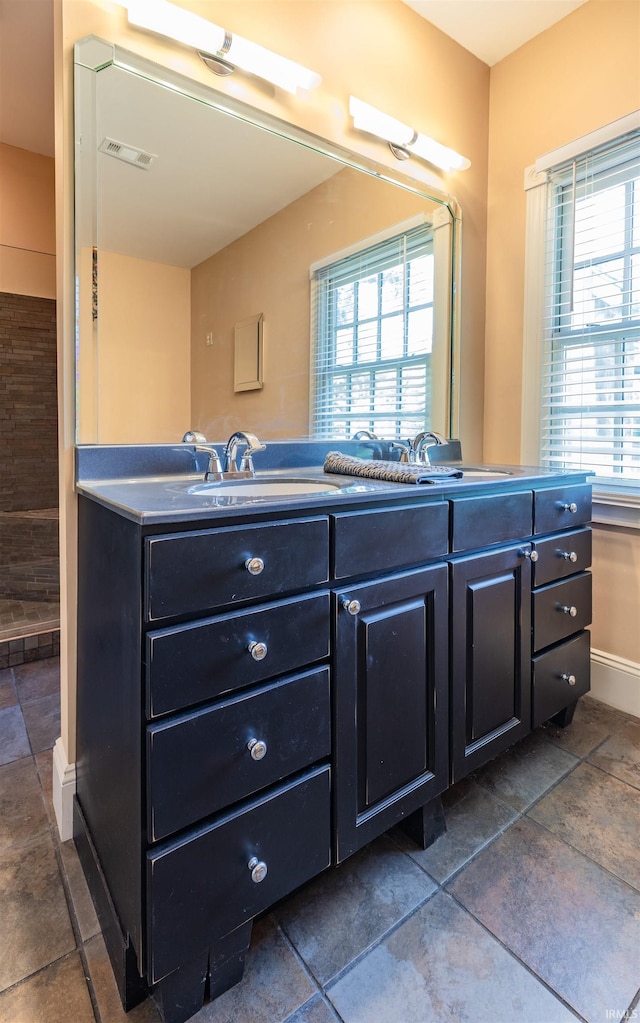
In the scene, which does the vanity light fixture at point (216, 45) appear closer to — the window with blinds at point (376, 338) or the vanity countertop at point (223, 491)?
the window with blinds at point (376, 338)

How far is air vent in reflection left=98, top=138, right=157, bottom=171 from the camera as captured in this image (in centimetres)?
125

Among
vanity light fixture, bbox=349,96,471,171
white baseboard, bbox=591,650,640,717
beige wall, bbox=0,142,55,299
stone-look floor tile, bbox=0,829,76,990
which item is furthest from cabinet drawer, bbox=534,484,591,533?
beige wall, bbox=0,142,55,299

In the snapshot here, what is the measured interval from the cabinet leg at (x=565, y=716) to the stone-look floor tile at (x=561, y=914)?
0.52m

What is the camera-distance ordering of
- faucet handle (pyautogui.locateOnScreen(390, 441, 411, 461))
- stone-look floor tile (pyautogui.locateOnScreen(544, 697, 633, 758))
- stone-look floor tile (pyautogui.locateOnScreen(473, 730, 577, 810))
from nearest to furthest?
1. stone-look floor tile (pyautogui.locateOnScreen(473, 730, 577, 810))
2. stone-look floor tile (pyautogui.locateOnScreen(544, 697, 633, 758))
3. faucet handle (pyautogui.locateOnScreen(390, 441, 411, 461))

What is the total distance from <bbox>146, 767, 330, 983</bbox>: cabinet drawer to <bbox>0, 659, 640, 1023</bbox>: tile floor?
16 centimetres

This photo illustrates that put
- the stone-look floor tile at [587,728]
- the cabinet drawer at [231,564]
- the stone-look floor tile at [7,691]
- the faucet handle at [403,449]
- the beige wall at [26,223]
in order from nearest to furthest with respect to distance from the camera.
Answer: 1. the cabinet drawer at [231,564]
2. the stone-look floor tile at [587,728]
3. the faucet handle at [403,449]
4. the stone-look floor tile at [7,691]
5. the beige wall at [26,223]

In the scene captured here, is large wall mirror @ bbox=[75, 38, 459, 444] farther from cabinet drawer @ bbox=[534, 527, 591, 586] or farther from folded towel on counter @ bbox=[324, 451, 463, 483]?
cabinet drawer @ bbox=[534, 527, 591, 586]

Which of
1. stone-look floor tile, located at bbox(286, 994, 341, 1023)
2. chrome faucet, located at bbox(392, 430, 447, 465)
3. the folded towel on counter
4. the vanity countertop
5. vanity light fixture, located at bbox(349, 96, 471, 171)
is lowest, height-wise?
stone-look floor tile, located at bbox(286, 994, 341, 1023)

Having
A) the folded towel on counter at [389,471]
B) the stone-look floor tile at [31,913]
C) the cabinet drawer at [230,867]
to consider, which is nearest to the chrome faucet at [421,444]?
the folded towel on counter at [389,471]

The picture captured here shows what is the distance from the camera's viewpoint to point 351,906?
1.07 meters

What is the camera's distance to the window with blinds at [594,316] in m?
1.77

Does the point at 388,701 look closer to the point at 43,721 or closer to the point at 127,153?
the point at 43,721

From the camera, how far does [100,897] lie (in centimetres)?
102

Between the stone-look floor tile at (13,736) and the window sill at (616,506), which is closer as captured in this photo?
the stone-look floor tile at (13,736)
